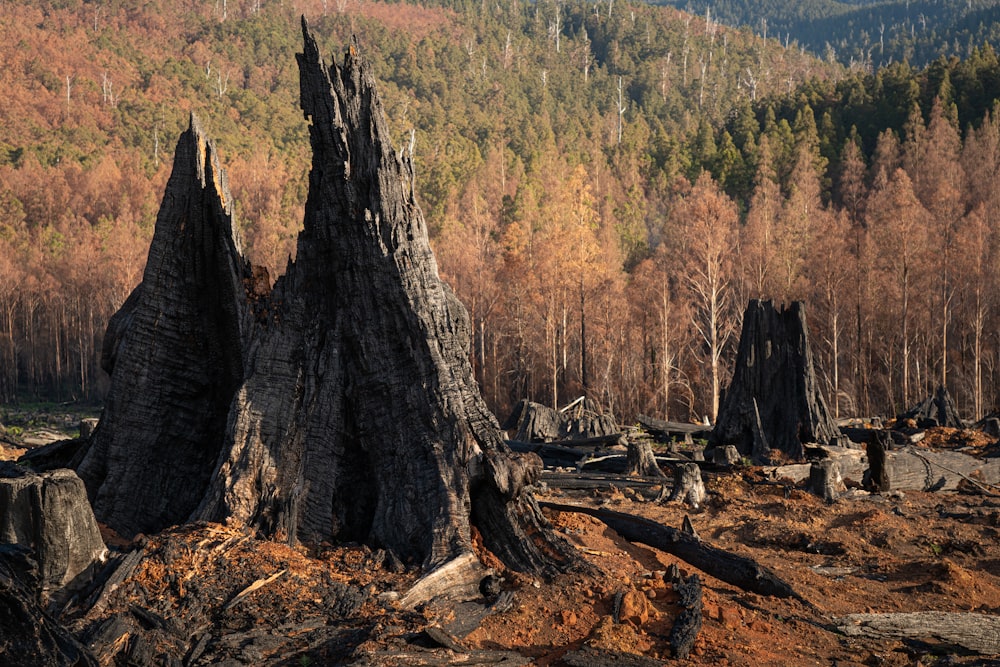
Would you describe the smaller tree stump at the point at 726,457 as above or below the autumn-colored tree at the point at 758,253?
below

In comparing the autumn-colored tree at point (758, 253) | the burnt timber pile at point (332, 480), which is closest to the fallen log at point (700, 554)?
the burnt timber pile at point (332, 480)

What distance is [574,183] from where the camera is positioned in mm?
53625

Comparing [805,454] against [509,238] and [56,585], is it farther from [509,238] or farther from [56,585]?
[509,238]

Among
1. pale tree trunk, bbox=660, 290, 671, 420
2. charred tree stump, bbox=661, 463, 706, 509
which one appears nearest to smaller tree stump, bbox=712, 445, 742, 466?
charred tree stump, bbox=661, 463, 706, 509

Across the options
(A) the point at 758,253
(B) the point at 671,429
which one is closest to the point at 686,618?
(B) the point at 671,429

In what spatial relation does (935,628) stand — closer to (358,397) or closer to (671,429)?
(358,397)

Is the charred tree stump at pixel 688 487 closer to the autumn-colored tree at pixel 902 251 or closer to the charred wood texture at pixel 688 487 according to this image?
the charred wood texture at pixel 688 487

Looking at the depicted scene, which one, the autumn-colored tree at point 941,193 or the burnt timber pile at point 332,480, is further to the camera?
the autumn-colored tree at point 941,193

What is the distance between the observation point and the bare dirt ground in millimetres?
5793

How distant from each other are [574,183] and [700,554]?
46.8m

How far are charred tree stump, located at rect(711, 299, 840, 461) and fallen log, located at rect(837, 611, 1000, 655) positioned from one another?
8432 mm

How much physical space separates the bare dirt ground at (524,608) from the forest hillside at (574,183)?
12.6 feet

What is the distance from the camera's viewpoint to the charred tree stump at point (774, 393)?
15531mm

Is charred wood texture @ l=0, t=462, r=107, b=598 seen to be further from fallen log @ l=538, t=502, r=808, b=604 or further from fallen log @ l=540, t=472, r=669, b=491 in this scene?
fallen log @ l=540, t=472, r=669, b=491
